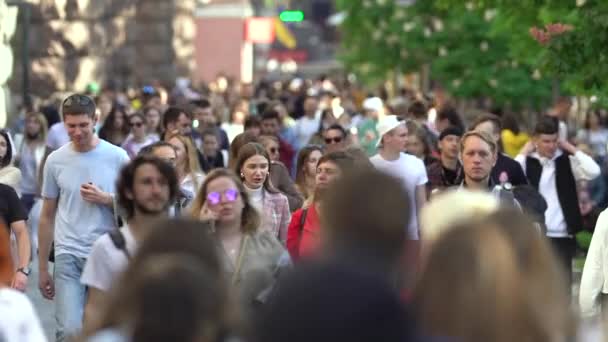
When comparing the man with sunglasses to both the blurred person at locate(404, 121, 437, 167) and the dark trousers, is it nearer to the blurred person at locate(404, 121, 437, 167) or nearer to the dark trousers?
the blurred person at locate(404, 121, 437, 167)

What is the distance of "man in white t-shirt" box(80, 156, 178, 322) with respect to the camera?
8.32m

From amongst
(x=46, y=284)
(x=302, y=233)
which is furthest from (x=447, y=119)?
(x=302, y=233)

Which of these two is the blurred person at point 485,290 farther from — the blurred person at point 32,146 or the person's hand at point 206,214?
the blurred person at point 32,146

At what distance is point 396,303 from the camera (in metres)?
5.25

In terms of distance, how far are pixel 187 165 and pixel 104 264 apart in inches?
193

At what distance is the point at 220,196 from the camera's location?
8.90 meters

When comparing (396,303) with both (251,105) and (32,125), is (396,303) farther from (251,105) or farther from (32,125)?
(251,105)

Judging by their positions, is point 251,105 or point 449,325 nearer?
point 449,325

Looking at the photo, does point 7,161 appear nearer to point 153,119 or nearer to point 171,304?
point 153,119

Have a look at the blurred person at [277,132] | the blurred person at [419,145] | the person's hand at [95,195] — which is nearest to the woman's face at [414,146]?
the blurred person at [419,145]

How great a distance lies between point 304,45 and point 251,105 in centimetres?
9396

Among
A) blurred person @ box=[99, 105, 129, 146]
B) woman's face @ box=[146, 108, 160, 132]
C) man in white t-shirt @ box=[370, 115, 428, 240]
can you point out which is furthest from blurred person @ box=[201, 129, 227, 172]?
man in white t-shirt @ box=[370, 115, 428, 240]

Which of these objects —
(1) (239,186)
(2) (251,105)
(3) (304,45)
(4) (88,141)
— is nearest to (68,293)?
(4) (88,141)

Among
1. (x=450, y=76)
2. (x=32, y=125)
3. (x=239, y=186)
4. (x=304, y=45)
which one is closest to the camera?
(x=239, y=186)
